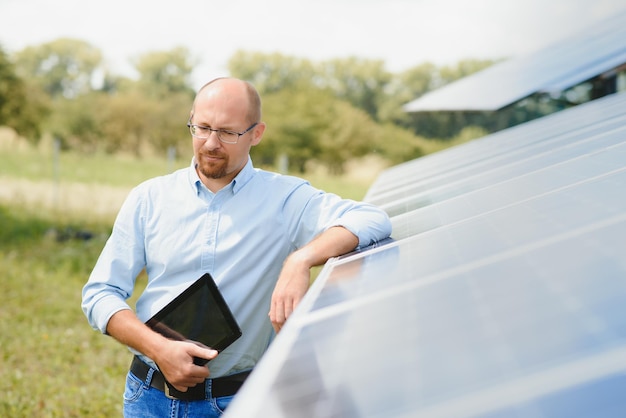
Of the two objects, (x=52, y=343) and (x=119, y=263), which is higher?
(x=119, y=263)

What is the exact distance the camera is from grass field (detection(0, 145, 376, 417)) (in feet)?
21.5

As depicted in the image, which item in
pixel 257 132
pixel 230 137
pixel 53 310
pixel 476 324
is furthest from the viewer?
pixel 53 310

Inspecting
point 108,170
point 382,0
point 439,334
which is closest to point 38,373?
point 439,334

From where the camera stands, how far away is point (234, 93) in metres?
2.83

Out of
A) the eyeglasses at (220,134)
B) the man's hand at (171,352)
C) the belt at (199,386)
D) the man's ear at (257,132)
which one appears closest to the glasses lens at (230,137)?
the eyeglasses at (220,134)

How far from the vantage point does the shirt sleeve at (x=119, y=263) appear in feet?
9.30

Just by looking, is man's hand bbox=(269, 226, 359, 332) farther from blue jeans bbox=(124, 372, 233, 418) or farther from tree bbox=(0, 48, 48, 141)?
tree bbox=(0, 48, 48, 141)

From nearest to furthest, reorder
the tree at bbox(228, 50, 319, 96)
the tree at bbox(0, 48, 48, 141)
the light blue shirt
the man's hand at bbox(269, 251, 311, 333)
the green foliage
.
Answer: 1. the man's hand at bbox(269, 251, 311, 333)
2. the light blue shirt
3. the green foliage
4. the tree at bbox(0, 48, 48, 141)
5. the tree at bbox(228, 50, 319, 96)

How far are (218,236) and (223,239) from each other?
0.07 feet

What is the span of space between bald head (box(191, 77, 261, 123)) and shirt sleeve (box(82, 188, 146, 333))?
478 mm

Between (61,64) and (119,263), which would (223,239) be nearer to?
(119,263)

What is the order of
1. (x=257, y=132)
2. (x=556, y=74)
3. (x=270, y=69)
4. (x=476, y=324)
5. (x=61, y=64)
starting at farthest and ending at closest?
(x=61, y=64) < (x=270, y=69) < (x=556, y=74) < (x=257, y=132) < (x=476, y=324)

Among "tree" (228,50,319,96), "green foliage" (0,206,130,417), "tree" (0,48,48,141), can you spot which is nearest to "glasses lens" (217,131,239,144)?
"green foliage" (0,206,130,417)

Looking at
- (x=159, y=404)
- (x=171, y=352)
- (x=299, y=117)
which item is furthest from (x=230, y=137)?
(x=299, y=117)
